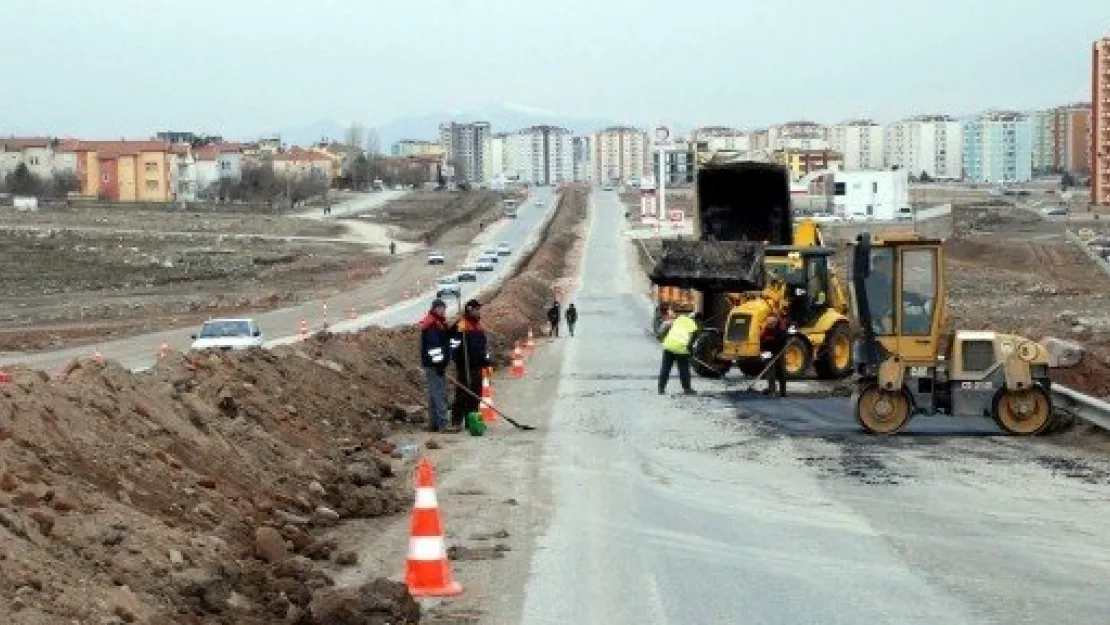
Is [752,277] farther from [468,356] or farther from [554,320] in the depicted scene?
[554,320]

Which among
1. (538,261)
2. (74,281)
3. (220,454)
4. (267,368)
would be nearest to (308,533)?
(220,454)

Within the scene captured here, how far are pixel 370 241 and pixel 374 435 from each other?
330ft

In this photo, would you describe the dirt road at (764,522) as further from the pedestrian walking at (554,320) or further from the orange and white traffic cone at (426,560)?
the pedestrian walking at (554,320)

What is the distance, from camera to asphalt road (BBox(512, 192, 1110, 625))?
9.54 meters

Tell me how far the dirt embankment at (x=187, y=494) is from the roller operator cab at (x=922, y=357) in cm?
589

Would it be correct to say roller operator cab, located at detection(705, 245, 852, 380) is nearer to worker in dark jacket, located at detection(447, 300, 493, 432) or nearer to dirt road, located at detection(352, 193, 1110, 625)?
dirt road, located at detection(352, 193, 1110, 625)

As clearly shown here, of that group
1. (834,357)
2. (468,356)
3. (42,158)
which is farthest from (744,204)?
(42,158)

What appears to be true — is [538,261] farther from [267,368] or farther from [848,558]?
[848,558]

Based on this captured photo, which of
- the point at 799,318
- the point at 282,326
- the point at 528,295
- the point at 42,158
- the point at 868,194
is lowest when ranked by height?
the point at 282,326

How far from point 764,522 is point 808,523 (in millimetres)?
341

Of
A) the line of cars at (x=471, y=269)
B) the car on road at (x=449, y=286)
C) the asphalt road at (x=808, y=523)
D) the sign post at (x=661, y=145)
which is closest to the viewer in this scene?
the asphalt road at (x=808, y=523)

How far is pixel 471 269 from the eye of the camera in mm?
90938

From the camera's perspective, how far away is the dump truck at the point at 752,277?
27.6m

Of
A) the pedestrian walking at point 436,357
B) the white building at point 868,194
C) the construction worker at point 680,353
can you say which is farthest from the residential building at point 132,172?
the pedestrian walking at point 436,357
